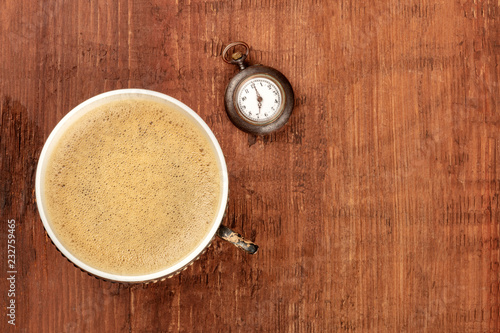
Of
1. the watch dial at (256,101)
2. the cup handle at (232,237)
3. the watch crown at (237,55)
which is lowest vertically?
the cup handle at (232,237)

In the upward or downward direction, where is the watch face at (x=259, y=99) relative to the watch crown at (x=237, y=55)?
downward

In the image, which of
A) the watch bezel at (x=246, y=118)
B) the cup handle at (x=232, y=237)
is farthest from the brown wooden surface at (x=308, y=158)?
the cup handle at (x=232, y=237)

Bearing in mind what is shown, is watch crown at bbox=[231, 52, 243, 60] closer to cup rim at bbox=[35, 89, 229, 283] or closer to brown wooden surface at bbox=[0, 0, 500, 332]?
brown wooden surface at bbox=[0, 0, 500, 332]

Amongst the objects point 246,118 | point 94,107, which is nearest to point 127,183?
point 94,107

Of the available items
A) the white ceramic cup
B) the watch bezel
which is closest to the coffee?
the white ceramic cup

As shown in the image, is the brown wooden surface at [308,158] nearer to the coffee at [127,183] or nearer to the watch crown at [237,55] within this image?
the watch crown at [237,55]

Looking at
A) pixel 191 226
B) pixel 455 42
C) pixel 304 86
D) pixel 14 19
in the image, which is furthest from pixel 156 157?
pixel 455 42
